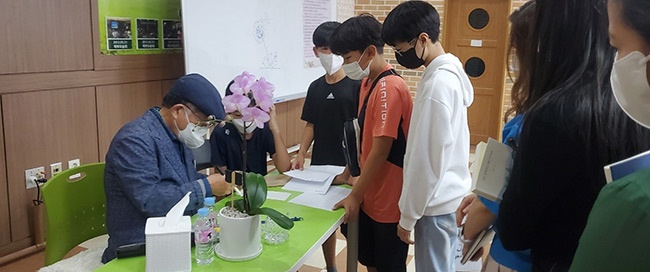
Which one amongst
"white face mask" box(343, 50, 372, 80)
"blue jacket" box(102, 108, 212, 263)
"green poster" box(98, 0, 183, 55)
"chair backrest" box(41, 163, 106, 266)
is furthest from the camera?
"green poster" box(98, 0, 183, 55)

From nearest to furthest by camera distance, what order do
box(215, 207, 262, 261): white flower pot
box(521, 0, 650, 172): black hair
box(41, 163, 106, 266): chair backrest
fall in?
1. box(521, 0, 650, 172): black hair
2. box(215, 207, 262, 261): white flower pot
3. box(41, 163, 106, 266): chair backrest

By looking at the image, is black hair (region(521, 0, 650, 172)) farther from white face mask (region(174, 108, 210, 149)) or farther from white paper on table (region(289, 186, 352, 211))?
white face mask (region(174, 108, 210, 149))

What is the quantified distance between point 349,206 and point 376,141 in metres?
0.26

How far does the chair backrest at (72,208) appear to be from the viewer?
176 centimetres

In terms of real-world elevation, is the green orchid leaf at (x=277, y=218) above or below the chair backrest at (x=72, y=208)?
above

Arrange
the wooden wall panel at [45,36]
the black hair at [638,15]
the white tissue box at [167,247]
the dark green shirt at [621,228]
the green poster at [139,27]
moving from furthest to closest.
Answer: the green poster at [139,27] < the wooden wall panel at [45,36] < the white tissue box at [167,247] < the black hair at [638,15] < the dark green shirt at [621,228]

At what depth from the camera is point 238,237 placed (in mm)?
1344

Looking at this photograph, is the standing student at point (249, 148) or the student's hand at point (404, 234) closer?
the student's hand at point (404, 234)

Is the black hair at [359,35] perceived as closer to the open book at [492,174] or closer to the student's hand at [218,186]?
the student's hand at [218,186]

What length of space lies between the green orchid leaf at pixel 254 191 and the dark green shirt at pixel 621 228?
0.90 metres

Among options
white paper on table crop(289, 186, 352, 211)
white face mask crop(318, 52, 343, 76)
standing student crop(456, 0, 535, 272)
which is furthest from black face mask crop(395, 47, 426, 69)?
white face mask crop(318, 52, 343, 76)

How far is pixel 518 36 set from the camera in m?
1.16

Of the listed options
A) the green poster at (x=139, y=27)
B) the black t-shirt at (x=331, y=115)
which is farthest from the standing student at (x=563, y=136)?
the green poster at (x=139, y=27)

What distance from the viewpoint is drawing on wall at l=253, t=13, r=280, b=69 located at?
3.73 meters
